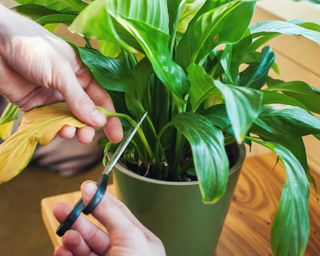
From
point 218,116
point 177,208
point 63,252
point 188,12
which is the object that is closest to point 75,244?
point 63,252

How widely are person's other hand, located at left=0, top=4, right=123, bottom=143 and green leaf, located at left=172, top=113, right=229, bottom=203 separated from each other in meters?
0.10

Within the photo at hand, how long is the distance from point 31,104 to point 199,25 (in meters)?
0.27

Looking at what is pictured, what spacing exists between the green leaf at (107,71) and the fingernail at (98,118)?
0.04m

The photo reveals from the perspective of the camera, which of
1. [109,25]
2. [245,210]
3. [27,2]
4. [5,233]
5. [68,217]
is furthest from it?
[5,233]

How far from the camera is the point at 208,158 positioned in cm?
46

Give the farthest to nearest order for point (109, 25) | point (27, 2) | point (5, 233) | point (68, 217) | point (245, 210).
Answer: point (5, 233)
point (245, 210)
point (27, 2)
point (68, 217)
point (109, 25)

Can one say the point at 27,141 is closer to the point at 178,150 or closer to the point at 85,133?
the point at 85,133

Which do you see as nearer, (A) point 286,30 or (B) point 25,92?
(A) point 286,30

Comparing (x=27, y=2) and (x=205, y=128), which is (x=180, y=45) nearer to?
(x=205, y=128)

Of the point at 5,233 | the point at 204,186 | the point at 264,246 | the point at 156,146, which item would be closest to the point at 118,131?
the point at 156,146

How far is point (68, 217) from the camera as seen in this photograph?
516mm

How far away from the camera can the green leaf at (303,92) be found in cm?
56

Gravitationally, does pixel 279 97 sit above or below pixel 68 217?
above

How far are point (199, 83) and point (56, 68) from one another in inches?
6.7
